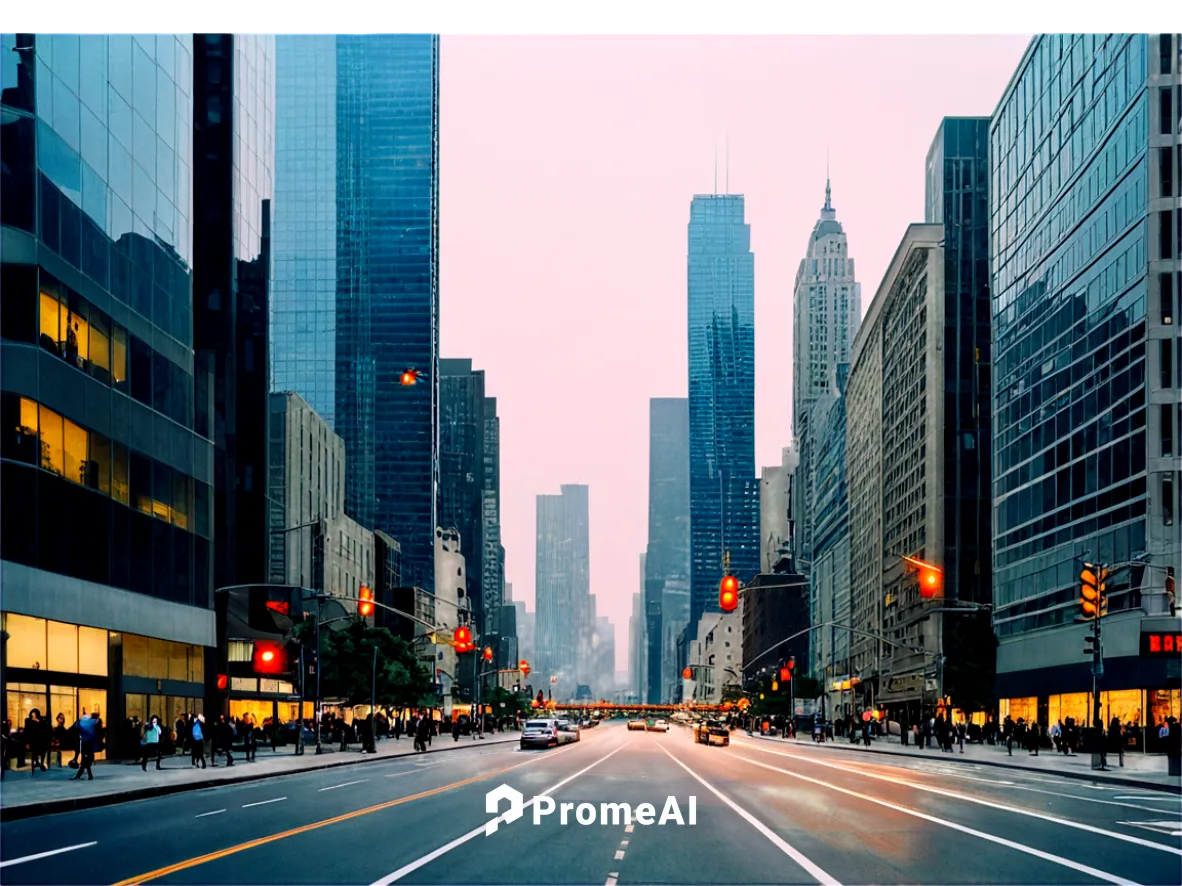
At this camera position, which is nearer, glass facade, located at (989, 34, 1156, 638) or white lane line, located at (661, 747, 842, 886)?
white lane line, located at (661, 747, 842, 886)

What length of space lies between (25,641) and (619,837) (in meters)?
30.8

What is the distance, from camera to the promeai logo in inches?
1006

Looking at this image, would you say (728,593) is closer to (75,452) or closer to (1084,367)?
(75,452)

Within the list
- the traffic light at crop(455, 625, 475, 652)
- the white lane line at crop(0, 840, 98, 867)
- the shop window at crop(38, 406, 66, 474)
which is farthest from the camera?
the traffic light at crop(455, 625, 475, 652)

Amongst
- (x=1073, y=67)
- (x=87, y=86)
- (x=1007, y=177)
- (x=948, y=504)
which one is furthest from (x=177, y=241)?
(x=948, y=504)

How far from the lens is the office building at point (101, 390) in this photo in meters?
46.5

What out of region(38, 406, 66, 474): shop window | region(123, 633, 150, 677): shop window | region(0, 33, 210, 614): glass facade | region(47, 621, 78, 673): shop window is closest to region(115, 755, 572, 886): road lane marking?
region(47, 621, 78, 673): shop window

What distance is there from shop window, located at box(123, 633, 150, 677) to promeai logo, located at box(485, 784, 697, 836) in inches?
→ 1123

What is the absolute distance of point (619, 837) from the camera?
74.4 feet

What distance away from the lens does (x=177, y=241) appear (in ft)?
212

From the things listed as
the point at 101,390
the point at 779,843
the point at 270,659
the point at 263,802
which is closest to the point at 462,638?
the point at 270,659

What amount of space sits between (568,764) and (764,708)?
13508 cm

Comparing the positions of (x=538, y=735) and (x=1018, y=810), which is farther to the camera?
(x=538, y=735)

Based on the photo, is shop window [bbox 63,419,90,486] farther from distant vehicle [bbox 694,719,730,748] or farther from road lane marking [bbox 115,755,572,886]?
distant vehicle [bbox 694,719,730,748]
